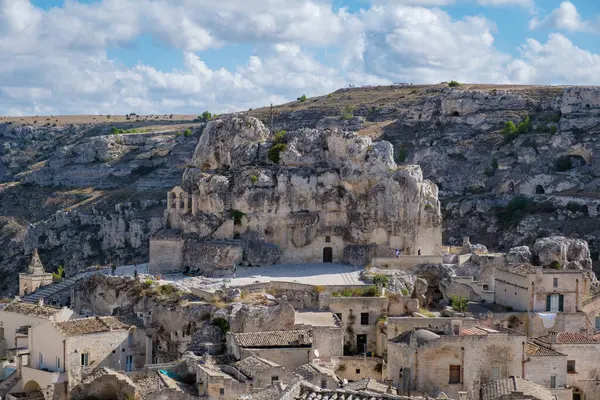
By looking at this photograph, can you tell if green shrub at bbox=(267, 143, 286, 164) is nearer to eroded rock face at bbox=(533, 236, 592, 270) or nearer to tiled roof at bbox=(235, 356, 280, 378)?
eroded rock face at bbox=(533, 236, 592, 270)

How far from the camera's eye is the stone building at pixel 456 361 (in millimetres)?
38875

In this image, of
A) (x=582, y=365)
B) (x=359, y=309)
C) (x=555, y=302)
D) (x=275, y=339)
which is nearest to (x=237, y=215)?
(x=359, y=309)

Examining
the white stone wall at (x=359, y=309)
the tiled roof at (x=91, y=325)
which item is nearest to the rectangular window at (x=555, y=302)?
the white stone wall at (x=359, y=309)

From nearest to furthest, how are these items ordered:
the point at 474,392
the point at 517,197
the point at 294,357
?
1. the point at 474,392
2. the point at 294,357
3. the point at 517,197

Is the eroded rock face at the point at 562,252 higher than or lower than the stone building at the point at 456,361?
higher

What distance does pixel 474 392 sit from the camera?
119ft

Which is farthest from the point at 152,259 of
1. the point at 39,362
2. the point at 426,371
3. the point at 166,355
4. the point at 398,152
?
the point at 398,152

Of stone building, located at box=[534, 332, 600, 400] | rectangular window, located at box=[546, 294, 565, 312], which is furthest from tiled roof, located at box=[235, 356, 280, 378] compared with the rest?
rectangular window, located at box=[546, 294, 565, 312]

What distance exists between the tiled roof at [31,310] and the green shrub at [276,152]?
17384mm

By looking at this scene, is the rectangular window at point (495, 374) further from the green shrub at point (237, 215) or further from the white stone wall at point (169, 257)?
the white stone wall at point (169, 257)

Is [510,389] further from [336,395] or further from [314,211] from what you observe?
[314,211]

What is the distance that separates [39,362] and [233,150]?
22.4m

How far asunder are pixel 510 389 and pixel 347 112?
303 feet

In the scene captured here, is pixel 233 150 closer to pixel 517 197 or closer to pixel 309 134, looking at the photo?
pixel 309 134
